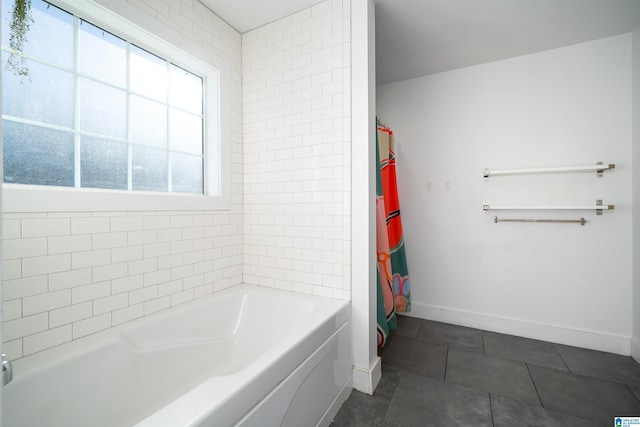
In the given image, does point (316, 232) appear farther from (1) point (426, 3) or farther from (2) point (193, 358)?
(1) point (426, 3)

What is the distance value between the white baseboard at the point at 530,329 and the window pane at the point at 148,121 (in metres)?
2.64

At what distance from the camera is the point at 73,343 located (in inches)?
53.7

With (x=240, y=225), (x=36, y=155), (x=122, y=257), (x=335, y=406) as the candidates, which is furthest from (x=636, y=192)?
(x=36, y=155)

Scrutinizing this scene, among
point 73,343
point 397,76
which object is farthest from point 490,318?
point 73,343

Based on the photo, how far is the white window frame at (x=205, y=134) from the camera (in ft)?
4.30

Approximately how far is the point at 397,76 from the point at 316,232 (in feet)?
6.20

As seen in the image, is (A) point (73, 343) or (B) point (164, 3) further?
(B) point (164, 3)

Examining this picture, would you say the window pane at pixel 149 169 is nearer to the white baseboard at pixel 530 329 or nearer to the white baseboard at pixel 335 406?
the white baseboard at pixel 335 406

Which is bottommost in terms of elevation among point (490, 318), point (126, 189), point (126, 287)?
point (490, 318)

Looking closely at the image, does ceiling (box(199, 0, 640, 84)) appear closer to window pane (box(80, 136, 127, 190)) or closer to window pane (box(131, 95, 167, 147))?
window pane (box(131, 95, 167, 147))

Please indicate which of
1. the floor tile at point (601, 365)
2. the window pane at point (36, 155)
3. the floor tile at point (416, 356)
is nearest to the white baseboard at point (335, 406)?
the floor tile at point (416, 356)

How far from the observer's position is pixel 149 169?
1.82 metres

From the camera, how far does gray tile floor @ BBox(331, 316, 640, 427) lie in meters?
1.62

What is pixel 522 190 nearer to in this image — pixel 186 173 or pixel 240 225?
pixel 240 225
